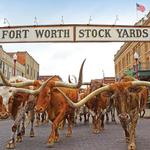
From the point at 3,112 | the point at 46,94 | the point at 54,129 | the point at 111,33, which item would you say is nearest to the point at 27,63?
the point at 111,33

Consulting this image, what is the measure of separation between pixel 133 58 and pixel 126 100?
5537 centimetres

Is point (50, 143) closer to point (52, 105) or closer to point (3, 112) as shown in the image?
point (52, 105)

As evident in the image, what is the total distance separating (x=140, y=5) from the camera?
4253 centimetres

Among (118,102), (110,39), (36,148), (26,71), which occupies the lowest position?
(36,148)

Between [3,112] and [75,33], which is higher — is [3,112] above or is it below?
below

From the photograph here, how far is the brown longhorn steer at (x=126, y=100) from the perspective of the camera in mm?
9406

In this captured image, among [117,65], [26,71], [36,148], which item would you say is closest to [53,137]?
[36,148]

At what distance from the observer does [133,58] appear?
2525 inches

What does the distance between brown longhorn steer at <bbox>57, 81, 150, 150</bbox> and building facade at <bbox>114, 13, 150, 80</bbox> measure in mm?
23877

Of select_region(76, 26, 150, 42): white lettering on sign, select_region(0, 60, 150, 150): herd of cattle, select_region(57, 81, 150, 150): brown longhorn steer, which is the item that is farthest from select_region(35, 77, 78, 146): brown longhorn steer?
select_region(76, 26, 150, 42): white lettering on sign

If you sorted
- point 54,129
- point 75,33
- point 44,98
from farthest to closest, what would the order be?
1. point 75,33
2. point 54,129
3. point 44,98

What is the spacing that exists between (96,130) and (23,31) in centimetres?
466

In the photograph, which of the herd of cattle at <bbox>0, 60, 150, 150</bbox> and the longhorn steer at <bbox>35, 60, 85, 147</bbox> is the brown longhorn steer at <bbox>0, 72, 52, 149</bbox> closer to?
the herd of cattle at <bbox>0, 60, 150, 150</bbox>

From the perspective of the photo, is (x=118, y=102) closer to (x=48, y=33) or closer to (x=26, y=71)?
(x=48, y=33)
